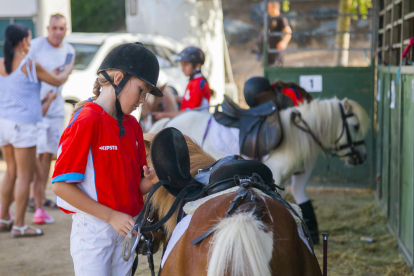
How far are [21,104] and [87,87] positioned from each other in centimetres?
378

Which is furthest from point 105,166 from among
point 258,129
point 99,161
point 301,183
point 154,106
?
point 154,106

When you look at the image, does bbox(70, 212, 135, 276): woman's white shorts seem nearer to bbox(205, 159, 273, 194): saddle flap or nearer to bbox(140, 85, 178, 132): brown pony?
bbox(205, 159, 273, 194): saddle flap

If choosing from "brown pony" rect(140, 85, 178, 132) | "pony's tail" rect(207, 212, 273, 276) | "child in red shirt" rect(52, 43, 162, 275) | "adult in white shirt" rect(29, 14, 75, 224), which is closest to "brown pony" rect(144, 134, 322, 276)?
"pony's tail" rect(207, 212, 273, 276)

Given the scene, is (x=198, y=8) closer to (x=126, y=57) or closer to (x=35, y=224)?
(x=35, y=224)

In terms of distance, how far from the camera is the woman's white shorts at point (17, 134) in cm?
402

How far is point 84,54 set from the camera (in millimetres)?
8250

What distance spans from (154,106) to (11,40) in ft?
7.33

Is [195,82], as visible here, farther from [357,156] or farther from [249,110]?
[357,156]

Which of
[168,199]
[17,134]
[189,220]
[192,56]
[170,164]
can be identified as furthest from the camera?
[192,56]

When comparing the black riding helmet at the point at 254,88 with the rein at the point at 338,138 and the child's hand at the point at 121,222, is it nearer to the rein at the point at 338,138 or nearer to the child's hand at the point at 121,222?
the rein at the point at 338,138

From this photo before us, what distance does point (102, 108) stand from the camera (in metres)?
1.76

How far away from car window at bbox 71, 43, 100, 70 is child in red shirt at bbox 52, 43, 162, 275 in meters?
6.62

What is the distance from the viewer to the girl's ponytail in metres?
4.01

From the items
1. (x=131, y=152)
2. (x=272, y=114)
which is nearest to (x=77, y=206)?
(x=131, y=152)
